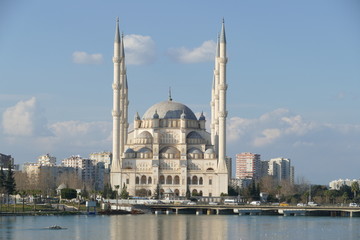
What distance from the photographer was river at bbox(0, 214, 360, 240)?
60.0m

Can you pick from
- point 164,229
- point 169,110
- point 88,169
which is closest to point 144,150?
point 169,110

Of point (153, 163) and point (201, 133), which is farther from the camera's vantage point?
point (201, 133)

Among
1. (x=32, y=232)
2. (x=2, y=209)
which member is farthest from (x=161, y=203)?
(x=32, y=232)

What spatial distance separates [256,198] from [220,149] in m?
7.52

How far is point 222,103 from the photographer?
111 metres

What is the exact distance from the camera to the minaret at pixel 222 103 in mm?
110250

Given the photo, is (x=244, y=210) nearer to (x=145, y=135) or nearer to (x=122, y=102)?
(x=145, y=135)

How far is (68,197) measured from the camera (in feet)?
331

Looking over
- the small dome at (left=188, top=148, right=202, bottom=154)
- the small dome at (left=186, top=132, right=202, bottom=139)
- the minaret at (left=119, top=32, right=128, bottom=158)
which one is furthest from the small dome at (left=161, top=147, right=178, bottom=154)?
the minaret at (left=119, top=32, right=128, bottom=158)

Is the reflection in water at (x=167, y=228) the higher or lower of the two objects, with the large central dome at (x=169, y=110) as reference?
lower

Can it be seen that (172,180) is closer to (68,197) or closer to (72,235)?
(68,197)

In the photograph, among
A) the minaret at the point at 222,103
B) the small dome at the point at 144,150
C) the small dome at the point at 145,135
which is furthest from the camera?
the small dome at the point at 145,135

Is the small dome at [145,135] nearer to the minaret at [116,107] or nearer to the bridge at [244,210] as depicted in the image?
the minaret at [116,107]

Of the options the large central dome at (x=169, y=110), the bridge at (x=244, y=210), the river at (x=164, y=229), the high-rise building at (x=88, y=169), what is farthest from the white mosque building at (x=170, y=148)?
the high-rise building at (x=88, y=169)
